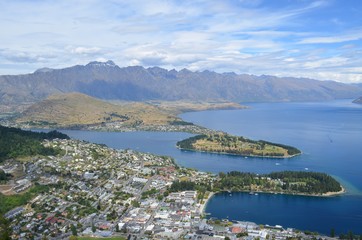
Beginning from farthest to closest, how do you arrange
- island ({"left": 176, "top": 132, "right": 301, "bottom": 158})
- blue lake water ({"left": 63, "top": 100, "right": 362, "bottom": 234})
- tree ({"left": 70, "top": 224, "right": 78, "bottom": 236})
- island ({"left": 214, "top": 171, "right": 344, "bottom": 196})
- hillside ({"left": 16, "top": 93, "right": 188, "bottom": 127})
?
hillside ({"left": 16, "top": 93, "right": 188, "bottom": 127}) → island ({"left": 176, "top": 132, "right": 301, "bottom": 158}) → island ({"left": 214, "top": 171, "right": 344, "bottom": 196}) → blue lake water ({"left": 63, "top": 100, "right": 362, "bottom": 234}) → tree ({"left": 70, "top": 224, "right": 78, "bottom": 236})

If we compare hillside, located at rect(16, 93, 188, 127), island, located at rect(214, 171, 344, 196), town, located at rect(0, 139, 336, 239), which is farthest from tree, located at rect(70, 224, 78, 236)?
hillside, located at rect(16, 93, 188, 127)

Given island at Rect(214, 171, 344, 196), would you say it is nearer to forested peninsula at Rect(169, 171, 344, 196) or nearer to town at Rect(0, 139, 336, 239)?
forested peninsula at Rect(169, 171, 344, 196)

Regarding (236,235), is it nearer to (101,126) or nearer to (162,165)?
(162,165)

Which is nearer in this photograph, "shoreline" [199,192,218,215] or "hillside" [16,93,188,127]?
"shoreline" [199,192,218,215]

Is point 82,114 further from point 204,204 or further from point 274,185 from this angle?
point 204,204

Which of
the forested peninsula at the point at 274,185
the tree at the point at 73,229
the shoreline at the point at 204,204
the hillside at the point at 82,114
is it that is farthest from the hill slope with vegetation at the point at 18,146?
the hillside at the point at 82,114

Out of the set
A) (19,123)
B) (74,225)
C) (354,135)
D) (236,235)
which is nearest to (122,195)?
(74,225)
